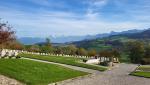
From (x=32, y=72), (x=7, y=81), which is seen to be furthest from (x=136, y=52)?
(x=7, y=81)

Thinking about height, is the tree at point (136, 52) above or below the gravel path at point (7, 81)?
above

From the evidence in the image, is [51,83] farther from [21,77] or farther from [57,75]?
[57,75]

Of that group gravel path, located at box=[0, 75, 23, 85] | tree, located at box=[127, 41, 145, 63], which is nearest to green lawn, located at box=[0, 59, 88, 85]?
gravel path, located at box=[0, 75, 23, 85]

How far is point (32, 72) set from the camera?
3362 centimetres

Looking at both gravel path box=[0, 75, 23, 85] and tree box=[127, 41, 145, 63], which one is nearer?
gravel path box=[0, 75, 23, 85]

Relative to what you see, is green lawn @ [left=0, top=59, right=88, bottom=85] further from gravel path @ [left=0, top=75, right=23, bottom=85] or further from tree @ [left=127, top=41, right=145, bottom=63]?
tree @ [left=127, top=41, right=145, bottom=63]

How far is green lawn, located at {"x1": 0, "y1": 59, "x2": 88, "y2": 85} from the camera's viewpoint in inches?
1176

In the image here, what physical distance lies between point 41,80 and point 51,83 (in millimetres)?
1514

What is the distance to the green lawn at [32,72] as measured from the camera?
29.9 metres

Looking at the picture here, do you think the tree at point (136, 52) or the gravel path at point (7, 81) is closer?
the gravel path at point (7, 81)

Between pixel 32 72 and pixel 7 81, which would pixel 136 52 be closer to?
pixel 32 72

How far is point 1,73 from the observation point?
104ft

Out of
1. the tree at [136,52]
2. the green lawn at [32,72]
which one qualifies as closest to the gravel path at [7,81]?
the green lawn at [32,72]

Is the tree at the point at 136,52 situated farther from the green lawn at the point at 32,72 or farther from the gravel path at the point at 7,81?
the gravel path at the point at 7,81
